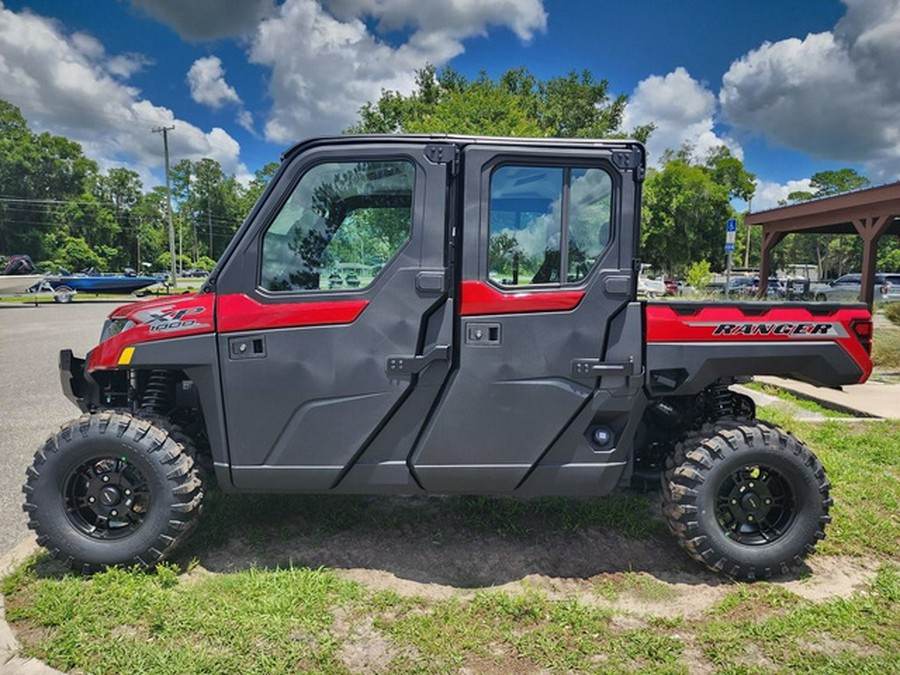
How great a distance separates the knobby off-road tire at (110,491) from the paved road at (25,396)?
800 millimetres

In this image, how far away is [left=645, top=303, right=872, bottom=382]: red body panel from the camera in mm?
2844

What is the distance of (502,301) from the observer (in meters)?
2.71

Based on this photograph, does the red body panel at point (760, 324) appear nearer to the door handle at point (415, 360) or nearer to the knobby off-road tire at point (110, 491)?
the door handle at point (415, 360)

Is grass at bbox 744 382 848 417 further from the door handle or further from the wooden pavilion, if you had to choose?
the wooden pavilion

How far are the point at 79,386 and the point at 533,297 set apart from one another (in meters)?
2.79

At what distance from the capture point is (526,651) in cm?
235

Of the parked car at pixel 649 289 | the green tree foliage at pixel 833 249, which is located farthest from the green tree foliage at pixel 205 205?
the green tree foliage at pixel 833 249

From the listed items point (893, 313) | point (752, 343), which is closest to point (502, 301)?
point (752, 343)

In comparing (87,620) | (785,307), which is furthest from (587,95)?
(87,620)

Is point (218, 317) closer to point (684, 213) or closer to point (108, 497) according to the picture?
point (108, 497)

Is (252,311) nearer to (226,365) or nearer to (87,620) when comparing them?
(226,365)

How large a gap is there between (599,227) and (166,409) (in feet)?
8.77

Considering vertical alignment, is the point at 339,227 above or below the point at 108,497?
above

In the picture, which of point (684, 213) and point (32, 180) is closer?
point (684, 213)
